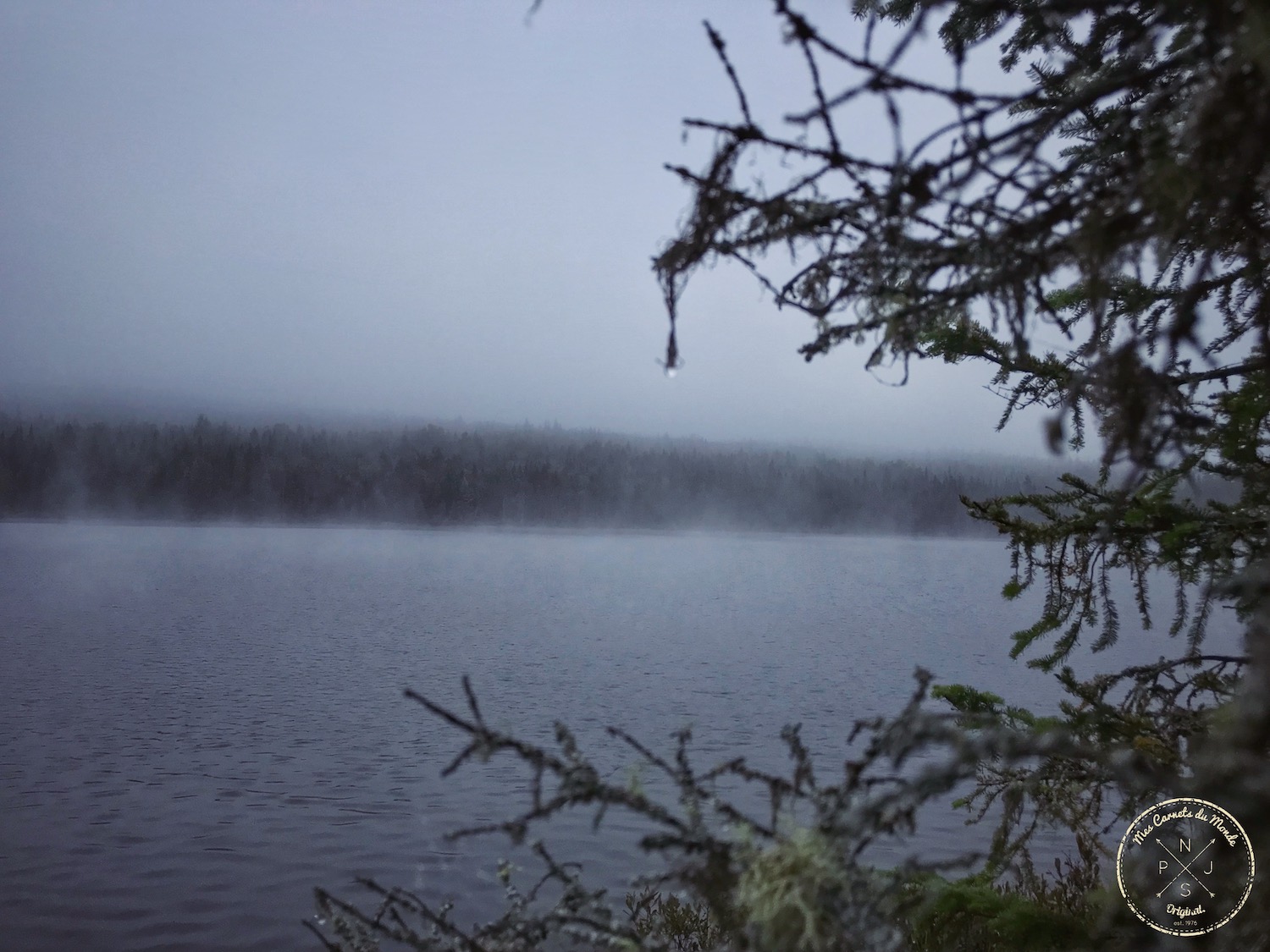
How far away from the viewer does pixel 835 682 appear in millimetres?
20531

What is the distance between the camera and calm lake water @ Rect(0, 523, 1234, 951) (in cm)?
1020

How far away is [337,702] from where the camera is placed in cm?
1822

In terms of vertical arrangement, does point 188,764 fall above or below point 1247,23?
below

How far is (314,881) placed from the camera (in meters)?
9.92

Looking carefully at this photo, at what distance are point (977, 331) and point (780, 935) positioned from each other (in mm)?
3502

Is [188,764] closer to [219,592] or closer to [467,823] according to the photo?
[467,823]

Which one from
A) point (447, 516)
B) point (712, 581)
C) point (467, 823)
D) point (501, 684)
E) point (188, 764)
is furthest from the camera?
point (447, 516)

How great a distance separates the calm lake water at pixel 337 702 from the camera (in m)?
10.2

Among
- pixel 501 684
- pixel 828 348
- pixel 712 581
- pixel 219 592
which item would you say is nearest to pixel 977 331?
pixel 828 348

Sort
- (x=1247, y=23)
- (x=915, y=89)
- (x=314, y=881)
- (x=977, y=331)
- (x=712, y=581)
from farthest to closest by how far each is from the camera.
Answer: (x=712, y=581), (x=314, y=881), (x=977, y=331), (x=915, y=89), (x=1247, y=23)

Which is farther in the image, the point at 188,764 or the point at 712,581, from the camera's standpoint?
the point at 712,581

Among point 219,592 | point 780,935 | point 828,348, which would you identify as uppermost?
point 828,348

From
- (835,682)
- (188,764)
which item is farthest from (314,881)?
(835,682)

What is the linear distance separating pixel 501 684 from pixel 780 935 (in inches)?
738
